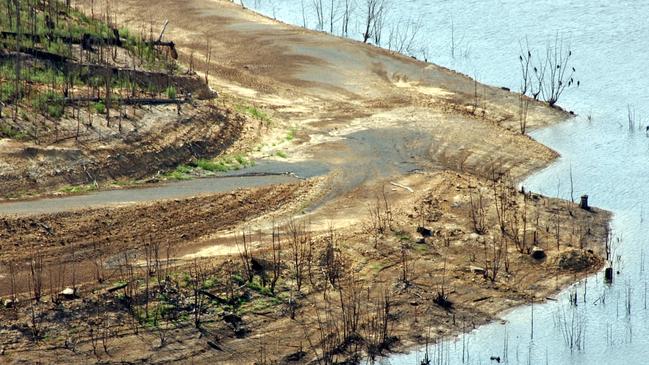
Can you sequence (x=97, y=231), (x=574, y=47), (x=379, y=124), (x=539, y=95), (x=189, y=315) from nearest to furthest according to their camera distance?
(x=189, y=315) < (x=97, y=231) < (x=379, y=124) < (x=539, y=95) < (x=574, y=47)

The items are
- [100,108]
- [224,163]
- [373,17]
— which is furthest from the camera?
[373,17]

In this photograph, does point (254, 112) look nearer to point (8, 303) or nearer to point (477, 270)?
point (477, 270)

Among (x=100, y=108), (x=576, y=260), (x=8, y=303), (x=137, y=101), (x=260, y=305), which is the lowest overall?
(x=260, y=305)

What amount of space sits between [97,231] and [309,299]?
456cm

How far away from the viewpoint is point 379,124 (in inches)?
1350

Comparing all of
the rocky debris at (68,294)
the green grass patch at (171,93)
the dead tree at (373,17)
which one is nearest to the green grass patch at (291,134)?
the green grass patch at (171,93)

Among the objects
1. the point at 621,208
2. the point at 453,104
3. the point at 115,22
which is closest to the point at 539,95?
the point at 453,104

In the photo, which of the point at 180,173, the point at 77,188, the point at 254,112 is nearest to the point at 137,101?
the point at 180,173

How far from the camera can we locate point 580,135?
3425cm

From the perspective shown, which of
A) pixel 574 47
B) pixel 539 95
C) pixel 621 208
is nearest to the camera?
pixel 621 208

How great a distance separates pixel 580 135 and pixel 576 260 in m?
8.91

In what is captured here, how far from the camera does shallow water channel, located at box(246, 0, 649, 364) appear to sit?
2289 cm

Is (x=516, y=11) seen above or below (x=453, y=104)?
above

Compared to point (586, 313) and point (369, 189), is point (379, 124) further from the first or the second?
point (586, 313)
